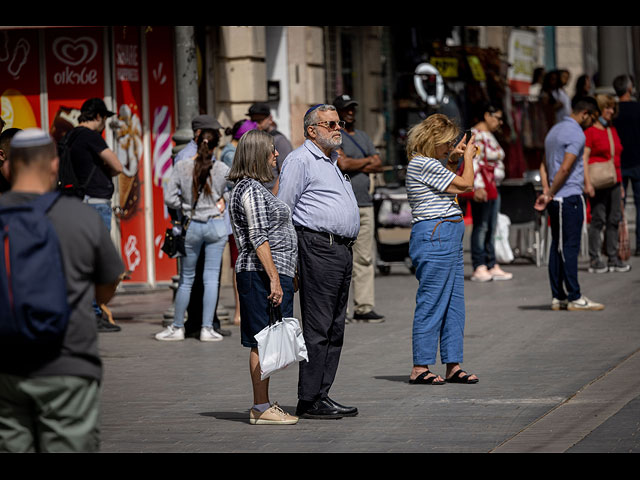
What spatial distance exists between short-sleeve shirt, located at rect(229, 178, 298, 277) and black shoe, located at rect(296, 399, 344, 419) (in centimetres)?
78

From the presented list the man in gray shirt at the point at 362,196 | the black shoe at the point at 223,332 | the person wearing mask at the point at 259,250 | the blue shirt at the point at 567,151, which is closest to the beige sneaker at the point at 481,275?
the blue shirt at the point at 567,151

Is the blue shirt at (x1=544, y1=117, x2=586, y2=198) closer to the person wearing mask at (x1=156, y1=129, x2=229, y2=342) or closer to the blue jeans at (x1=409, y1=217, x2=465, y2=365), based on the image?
the person wearing mask at (x1=156, y1=129, x2=229, y2=342)

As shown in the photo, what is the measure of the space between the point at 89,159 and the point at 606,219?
23.4 feet

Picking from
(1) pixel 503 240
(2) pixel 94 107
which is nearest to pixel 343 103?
(2) pixel 94 107

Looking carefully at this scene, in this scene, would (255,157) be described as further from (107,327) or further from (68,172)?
(107,327)

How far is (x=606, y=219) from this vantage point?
54.3 feet

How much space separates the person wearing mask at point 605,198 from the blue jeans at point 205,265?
233 inches

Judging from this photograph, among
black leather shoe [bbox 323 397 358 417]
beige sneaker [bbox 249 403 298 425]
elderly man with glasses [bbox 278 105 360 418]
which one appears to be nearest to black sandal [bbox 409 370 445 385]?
elderly man with glasses [bbox 278 105 360 418]

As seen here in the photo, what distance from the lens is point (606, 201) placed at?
648 inches

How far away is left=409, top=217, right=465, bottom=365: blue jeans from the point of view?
30.1 feet

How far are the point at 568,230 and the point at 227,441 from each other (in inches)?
242
